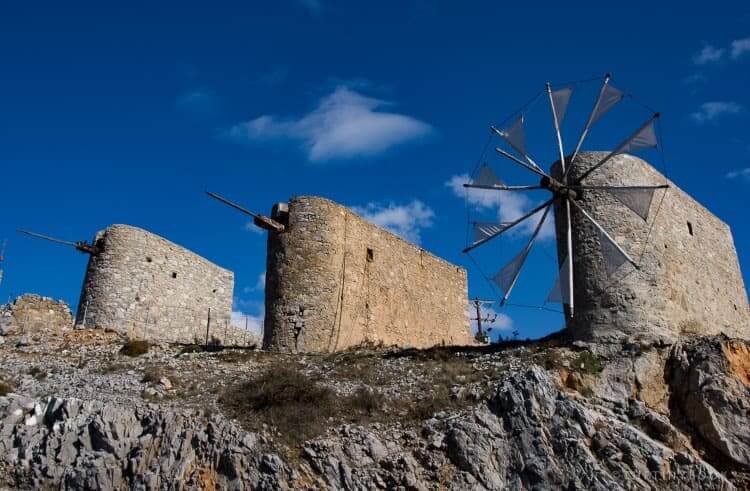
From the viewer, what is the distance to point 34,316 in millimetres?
21047

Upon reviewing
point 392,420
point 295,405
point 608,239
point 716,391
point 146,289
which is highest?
point 146,289

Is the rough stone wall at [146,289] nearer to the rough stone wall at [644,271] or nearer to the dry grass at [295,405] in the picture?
the dry grass at [295,405]

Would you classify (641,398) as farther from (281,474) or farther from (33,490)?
(33,490)

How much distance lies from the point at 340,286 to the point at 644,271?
8110 millimetres

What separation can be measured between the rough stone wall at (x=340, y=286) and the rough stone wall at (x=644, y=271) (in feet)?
20.7

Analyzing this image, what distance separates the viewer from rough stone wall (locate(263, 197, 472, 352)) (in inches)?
781

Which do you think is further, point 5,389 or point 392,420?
point 5,389

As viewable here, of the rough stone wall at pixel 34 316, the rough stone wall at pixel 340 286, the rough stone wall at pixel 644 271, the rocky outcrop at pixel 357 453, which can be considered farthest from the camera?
the rough stone wall at pixel 34 316

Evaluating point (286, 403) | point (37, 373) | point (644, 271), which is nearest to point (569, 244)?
point (644, 271)

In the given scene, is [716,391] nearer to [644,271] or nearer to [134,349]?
[644,271]

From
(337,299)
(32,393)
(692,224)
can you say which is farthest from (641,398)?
(32,393)

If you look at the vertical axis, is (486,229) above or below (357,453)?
above

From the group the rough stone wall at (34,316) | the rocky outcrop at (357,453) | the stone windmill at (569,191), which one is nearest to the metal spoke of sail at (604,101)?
the stone windmill at (569,191)

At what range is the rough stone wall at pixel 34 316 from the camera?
20.5 m
